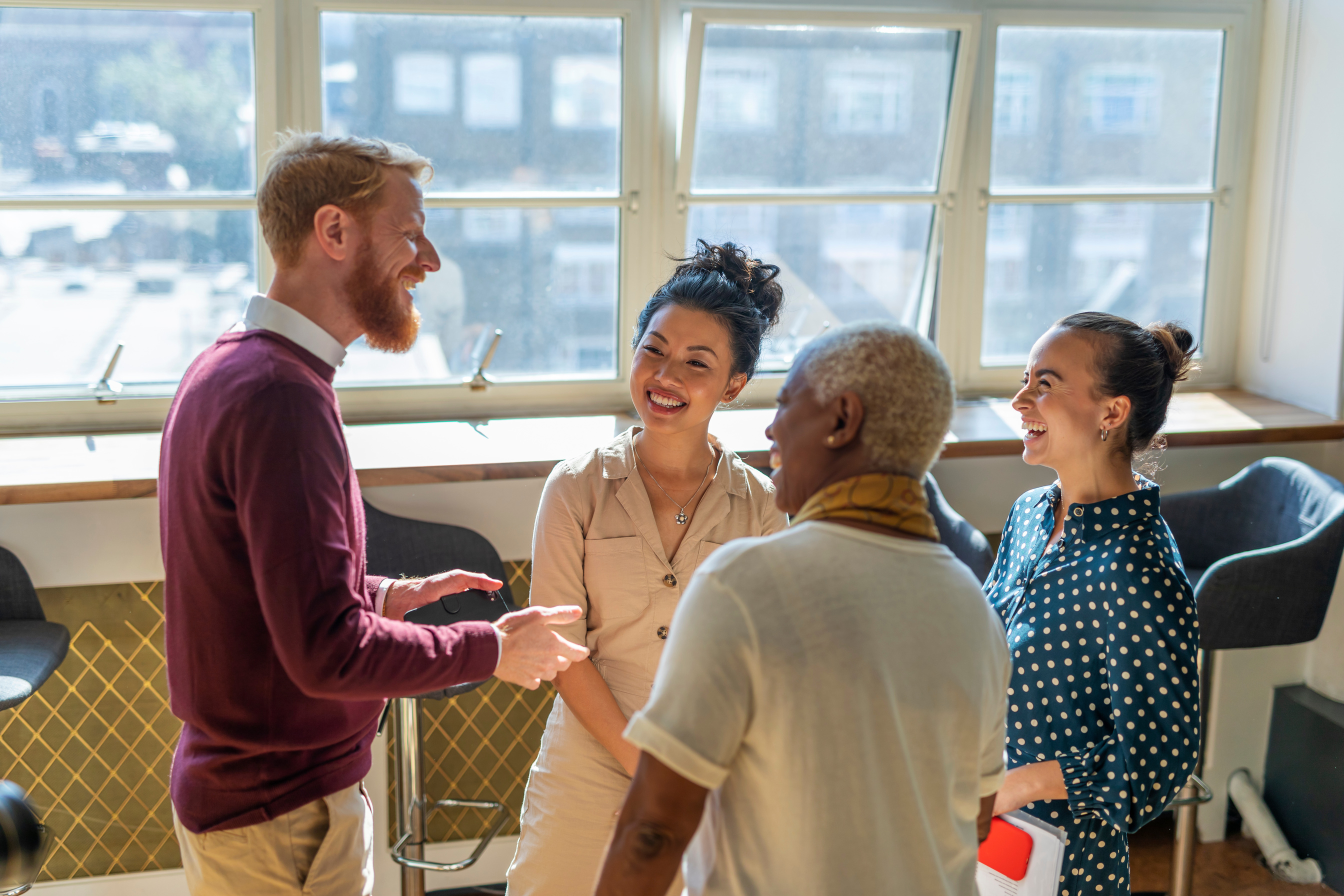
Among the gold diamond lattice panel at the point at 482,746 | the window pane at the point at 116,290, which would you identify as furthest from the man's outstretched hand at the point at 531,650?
the window pane at the point at 116,290

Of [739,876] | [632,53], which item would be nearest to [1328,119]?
[632,53]

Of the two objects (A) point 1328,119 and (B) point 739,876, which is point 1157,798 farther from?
(A) point 1328,119

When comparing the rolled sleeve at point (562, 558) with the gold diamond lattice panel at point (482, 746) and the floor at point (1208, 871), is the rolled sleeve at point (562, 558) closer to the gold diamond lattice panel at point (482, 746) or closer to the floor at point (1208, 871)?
the gold diamond lattice panel at point (482, 746)

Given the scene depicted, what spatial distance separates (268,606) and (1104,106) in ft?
10.6

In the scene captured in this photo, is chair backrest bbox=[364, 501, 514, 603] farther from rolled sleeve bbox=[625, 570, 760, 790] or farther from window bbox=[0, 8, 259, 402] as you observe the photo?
rolled sleeve bbox=[625, 570, 760, 790]

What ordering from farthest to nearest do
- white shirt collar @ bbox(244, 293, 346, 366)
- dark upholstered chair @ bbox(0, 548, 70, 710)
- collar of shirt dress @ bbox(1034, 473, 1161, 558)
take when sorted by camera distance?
dark upholstered chair @ bbox(0, 548, 70, 710) < collar of shirt dress @ bbox(1034, 473, 1161, 558) < white shirt collar @ bbox(244, 293, 346, 366)

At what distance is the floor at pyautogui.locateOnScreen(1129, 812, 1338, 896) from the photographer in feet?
10.1

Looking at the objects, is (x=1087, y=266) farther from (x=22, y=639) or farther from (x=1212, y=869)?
(x=22, y=639)

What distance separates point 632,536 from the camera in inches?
76.0

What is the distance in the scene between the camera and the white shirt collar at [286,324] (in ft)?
4.93

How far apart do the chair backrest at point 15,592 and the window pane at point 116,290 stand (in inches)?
26.3

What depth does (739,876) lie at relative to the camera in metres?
1.12

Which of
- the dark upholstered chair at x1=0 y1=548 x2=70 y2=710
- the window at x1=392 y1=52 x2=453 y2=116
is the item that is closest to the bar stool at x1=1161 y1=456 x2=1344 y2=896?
the window at x1=392 y1=52 x2=453 y2=116

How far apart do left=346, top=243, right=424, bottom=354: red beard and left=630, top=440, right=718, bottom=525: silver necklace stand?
50cm
